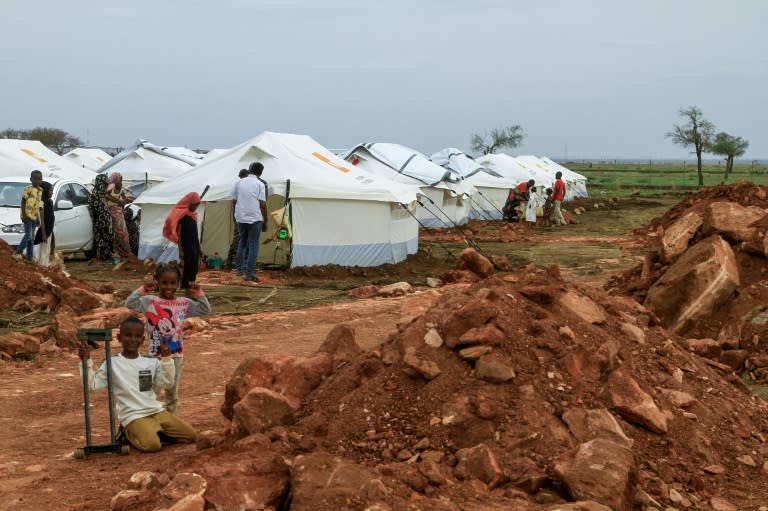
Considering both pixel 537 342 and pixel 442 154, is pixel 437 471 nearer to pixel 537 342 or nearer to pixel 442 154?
pixel 537 342

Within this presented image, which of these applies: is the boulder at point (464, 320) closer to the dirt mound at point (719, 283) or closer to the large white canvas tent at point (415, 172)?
the dirt mound at point (719, 283)

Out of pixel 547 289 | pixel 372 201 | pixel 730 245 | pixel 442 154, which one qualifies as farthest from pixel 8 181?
pixel 442 154

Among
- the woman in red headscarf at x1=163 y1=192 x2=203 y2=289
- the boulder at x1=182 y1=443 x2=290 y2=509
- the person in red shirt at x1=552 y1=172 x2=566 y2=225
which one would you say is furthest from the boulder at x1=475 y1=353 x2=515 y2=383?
the person in red shirt at x1=552 y1=172 x2=566 y2=225

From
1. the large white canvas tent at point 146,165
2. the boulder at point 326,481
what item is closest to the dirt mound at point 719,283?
the boulder at point 326,481

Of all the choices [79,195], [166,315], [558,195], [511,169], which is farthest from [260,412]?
[511,169]

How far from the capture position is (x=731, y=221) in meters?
10.9

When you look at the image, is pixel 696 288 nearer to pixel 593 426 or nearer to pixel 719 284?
pixel 719 284

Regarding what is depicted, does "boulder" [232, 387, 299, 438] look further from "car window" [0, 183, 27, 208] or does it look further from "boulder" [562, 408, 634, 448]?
"car window" [0, 183, 27, 208]

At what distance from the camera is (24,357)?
29.9ft

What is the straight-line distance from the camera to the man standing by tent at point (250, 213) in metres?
14.4

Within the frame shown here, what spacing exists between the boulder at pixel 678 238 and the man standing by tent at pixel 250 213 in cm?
605

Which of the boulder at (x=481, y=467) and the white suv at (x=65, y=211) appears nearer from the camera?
the boulder at (x=481, y=467)

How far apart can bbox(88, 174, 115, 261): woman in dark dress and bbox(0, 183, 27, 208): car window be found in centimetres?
125

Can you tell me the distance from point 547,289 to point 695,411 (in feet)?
3.77
